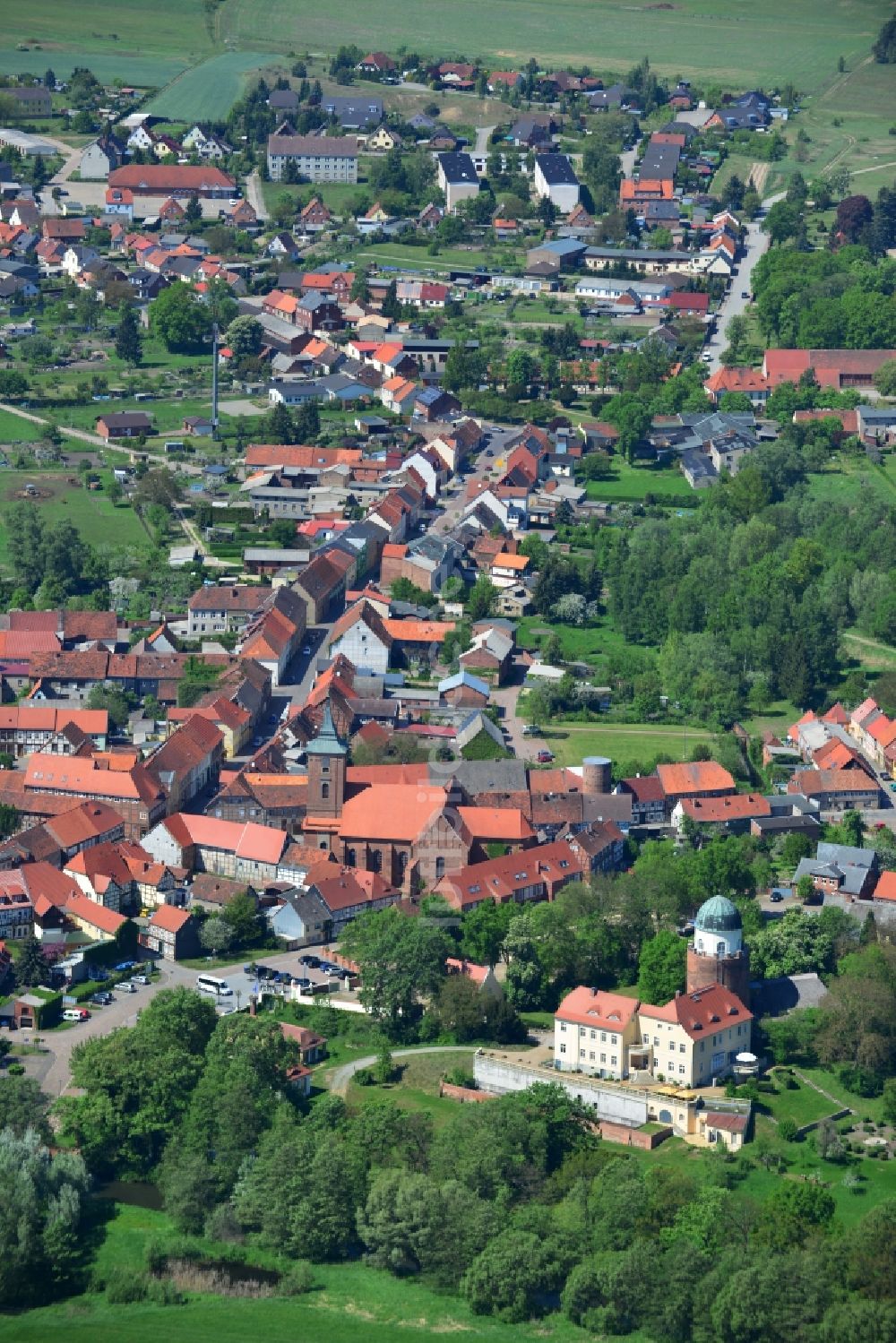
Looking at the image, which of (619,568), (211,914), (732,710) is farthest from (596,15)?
(211,914)

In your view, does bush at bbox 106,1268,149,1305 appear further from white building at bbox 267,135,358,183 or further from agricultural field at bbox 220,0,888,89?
agricultural field at bbox 220,0,888,89

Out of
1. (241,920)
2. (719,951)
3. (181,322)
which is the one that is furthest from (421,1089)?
(181,322)

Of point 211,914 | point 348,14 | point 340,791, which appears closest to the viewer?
point 211,914

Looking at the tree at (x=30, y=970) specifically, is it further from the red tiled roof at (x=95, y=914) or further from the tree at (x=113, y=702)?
the tree at (x=113, y=702)

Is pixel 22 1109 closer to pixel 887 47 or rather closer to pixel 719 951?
pixel 719 951

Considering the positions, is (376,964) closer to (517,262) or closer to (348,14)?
(517,262)
